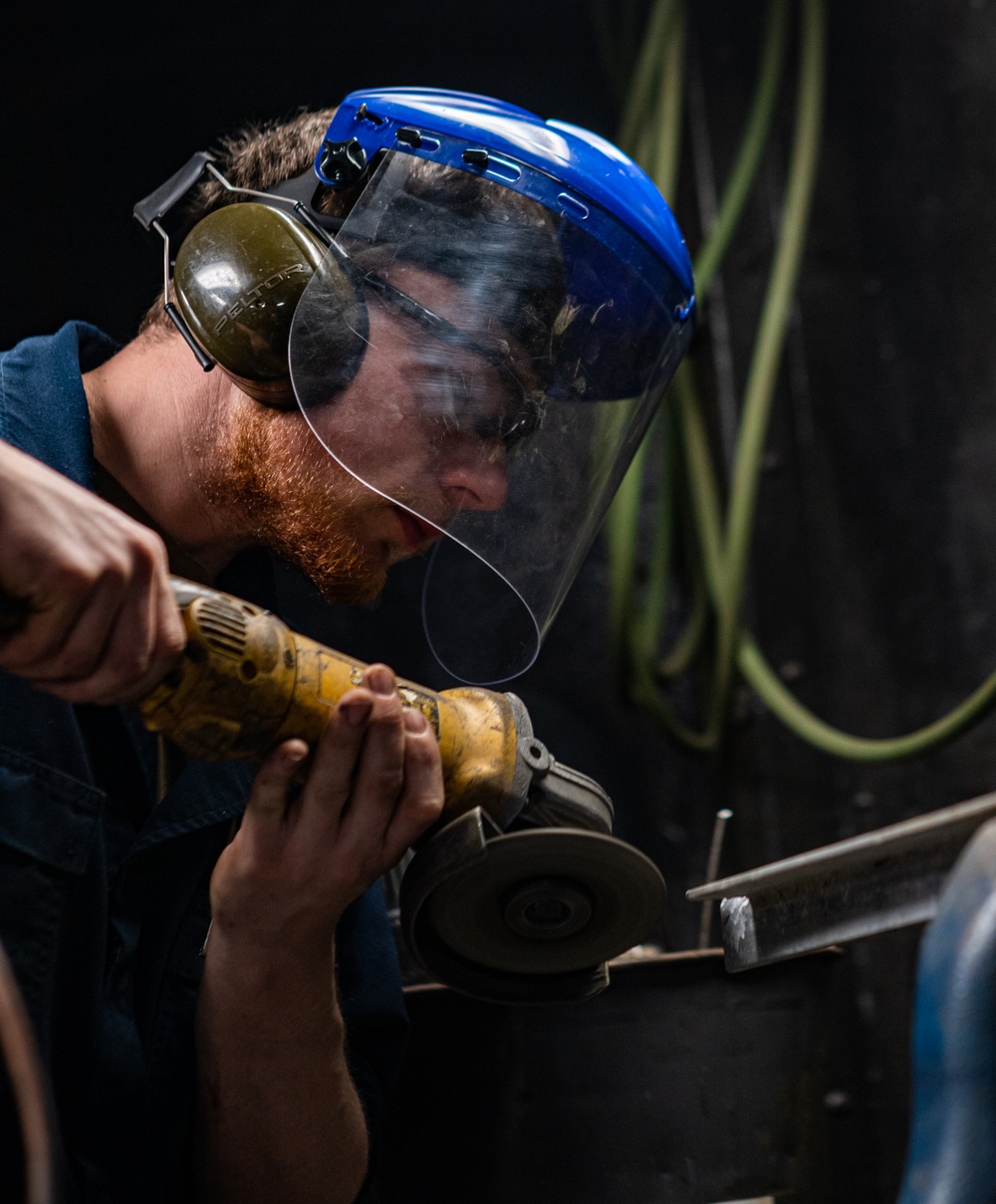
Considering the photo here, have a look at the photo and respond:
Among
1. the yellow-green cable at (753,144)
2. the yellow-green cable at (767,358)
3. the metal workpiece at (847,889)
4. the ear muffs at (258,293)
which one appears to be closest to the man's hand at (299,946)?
the metal workpiece at (847,889)

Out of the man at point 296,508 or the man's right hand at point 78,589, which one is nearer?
the man's right hand at point 78,589

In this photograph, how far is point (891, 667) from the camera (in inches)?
84.7

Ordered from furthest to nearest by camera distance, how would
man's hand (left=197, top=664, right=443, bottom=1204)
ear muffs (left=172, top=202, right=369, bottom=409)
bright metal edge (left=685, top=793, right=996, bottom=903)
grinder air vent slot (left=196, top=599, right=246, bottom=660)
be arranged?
ear muffs (left=172, top=202, right=369, bottom=409) → man's hand (left=197, top=664, right=443, bottom=1204) → grinder air vent slot (left=196, top=599, right=246, bottom=660) → bright metal edge (left=685, top=793, right=996, bottom=903)

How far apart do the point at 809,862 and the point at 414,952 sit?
18.6 inches

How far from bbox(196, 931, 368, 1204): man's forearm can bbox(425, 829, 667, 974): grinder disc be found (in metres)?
0.17

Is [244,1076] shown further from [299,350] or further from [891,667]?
[891,667]

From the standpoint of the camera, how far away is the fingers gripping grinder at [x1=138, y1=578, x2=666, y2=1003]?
37.0 inches

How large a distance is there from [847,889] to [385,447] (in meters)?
0.65

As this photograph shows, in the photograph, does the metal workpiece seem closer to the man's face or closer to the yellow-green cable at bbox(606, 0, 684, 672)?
the man's face

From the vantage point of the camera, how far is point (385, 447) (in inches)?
49.1

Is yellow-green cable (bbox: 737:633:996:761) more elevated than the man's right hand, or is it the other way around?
the man's right hand

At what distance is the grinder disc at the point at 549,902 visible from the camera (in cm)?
106

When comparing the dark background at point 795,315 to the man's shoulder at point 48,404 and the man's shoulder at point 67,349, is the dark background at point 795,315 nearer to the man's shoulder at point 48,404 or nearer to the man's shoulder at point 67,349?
the man's shoulder at point 67,349

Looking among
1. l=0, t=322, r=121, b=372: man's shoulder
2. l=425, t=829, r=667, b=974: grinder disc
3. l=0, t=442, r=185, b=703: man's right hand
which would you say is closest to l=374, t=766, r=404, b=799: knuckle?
l=425, t=829, r=667, b=974: grinder disc
